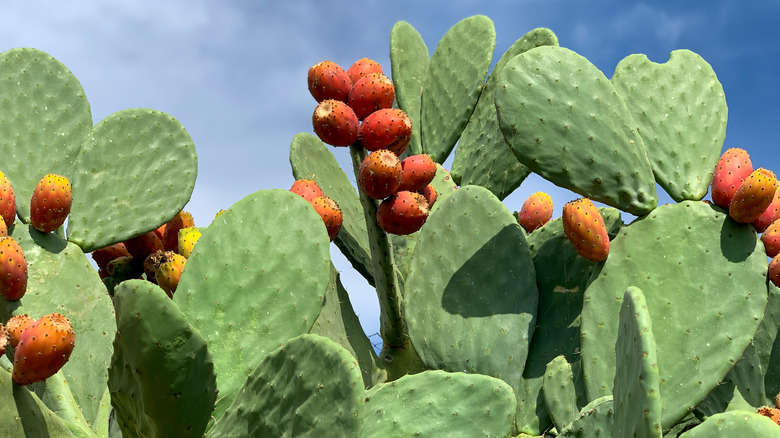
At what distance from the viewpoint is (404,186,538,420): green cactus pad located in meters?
2.45

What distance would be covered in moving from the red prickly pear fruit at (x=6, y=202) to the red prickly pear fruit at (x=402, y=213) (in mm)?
1051

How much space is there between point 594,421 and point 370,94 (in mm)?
1128

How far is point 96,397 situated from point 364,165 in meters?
0.96

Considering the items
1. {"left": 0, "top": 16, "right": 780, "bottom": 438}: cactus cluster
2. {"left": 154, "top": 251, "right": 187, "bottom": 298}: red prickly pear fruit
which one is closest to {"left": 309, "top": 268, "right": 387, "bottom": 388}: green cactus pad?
{"left": 0, "top": 16, "right": 780, "bottom": 438}: cactus cluster

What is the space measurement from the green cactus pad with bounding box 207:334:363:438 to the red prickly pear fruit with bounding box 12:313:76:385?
1.22 feet

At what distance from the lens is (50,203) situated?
102 inches

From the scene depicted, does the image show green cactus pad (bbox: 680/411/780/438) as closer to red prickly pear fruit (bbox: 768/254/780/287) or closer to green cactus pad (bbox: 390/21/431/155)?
red prickly pear fruit (bbox: 768/254/780/287)

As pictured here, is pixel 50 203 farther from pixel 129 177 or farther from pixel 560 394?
pixel 560 394

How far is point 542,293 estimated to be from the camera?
8.48ft

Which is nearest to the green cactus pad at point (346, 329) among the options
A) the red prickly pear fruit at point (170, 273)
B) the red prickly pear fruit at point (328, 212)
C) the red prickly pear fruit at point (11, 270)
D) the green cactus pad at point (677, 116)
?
the red prickly pear fruit at point (328, 212)

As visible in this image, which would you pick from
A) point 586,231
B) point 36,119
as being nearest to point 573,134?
point 586,231

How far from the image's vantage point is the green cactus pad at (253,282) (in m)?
2.11

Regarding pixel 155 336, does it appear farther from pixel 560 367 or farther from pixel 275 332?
pixel 560 367

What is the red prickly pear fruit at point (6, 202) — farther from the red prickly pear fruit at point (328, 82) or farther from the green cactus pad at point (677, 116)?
the green cactus pad at point (677, 116)
